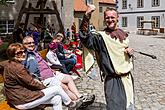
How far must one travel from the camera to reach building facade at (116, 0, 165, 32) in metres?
53.7

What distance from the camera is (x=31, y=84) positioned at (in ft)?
17.3

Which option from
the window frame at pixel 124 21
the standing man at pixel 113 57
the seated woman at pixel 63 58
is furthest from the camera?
the window frame at pixel 124 21

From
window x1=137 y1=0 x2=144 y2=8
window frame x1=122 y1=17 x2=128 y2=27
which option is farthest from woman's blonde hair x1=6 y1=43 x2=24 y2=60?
window frame x1=122 y1=17 x2=128 y2=27

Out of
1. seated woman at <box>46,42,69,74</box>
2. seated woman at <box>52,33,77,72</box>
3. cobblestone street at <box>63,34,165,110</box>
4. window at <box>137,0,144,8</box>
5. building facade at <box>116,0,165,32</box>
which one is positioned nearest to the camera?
cobblestone street at <box>63,34,165,110</box>

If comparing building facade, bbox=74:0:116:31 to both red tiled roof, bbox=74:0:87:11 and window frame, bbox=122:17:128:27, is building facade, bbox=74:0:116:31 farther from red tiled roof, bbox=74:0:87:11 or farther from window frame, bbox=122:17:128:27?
window frame, bbox=122:17:128:27

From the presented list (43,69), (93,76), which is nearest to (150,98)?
(43,69)

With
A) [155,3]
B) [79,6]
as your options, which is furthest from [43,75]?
[155,3]

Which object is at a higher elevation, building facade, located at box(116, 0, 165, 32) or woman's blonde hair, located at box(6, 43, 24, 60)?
building facade, located at box(116, 0, 165, 32)

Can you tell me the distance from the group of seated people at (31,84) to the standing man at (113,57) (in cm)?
118

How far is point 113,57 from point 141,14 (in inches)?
2114

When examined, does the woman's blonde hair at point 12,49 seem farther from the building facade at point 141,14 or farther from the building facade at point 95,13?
the building facade at point 141,14

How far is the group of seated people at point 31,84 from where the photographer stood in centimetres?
514

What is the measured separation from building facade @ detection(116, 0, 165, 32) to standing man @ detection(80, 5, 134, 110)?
4845 cm

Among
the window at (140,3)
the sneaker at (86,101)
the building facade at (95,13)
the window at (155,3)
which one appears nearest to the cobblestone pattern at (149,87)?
Result: the sneaker at (86,101)
